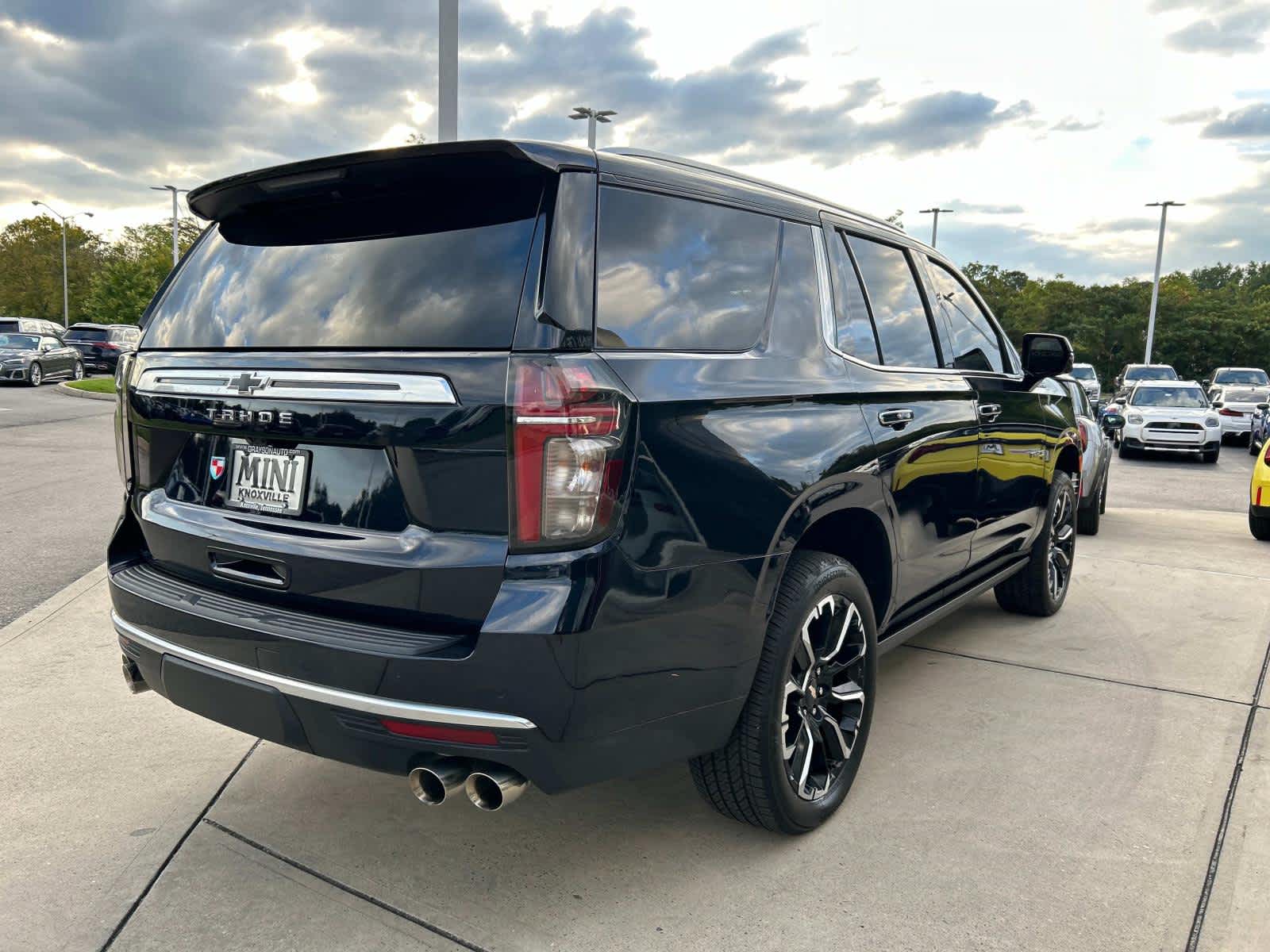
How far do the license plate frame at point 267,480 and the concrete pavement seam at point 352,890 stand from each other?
1052 mm

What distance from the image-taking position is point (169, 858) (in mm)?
2871

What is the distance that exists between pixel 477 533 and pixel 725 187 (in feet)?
4.36

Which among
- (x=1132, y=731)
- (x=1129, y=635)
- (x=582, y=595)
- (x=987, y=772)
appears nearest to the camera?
(x=582, y=595)

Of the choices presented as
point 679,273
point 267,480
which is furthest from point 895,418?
point 267,480

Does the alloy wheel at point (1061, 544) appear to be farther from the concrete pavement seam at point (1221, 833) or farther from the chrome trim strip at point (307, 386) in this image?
the chrome trim strip at point (307, 386)

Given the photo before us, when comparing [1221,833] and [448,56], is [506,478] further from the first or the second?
[448,56]

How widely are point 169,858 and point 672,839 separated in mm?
1455

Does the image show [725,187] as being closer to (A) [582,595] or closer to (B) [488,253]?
(B) [488,253]

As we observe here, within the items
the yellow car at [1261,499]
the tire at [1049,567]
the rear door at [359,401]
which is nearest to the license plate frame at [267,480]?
the rear door at [359,401]

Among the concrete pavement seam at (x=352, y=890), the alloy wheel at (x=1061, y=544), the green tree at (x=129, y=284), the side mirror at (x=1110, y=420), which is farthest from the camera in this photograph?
the green tree at (x=129, y=284)

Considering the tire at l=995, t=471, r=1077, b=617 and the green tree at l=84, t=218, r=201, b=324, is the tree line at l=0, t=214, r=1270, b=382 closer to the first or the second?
the green tree at l=84, t=218, r=201, b=324

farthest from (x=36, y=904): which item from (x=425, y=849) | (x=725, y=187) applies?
(x=725, y=187)

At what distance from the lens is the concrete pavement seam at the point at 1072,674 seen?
4.23 metres

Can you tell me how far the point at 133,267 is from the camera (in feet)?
220
